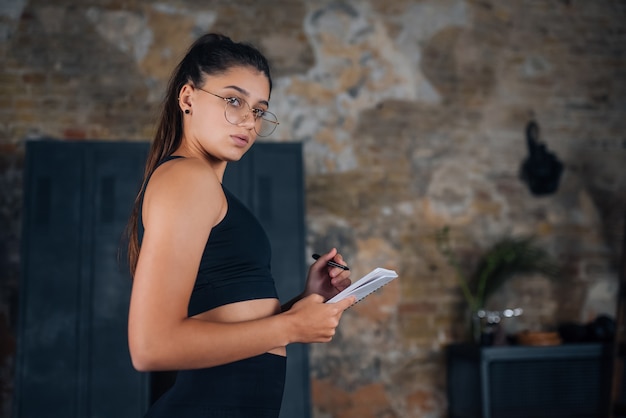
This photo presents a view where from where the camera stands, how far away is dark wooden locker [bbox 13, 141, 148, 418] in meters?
3.60

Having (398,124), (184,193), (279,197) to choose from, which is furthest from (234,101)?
(398,124)

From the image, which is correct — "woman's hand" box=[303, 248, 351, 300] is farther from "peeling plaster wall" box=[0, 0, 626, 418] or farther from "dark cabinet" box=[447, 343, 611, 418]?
"peeling plaster wall" box=[0, 0, 626, 418]

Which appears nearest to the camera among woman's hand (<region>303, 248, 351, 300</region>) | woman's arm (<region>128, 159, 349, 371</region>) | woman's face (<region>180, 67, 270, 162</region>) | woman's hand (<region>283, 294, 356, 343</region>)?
woman's arm (<region>128, 159, 349, 371</region>)

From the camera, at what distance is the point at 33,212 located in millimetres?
3785

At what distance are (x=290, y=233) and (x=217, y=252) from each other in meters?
2.78

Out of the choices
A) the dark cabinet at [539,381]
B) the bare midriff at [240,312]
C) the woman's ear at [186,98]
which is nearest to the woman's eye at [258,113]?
the woman's ear at [186,98]

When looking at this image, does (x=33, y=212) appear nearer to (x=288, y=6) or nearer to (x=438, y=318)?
(x=288, y=6)

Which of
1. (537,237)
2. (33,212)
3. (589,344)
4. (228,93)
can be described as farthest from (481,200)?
(228,93)

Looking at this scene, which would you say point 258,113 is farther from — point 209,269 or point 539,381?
point 539,381

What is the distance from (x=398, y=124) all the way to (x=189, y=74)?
342 centimetres

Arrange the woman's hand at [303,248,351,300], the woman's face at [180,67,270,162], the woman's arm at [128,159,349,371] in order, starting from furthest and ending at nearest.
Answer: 1. the woman's hand at [303,248,351,300]
2. the woman's face at [180,67,270,162]
3. the woman's arm at [128,159,349,371]

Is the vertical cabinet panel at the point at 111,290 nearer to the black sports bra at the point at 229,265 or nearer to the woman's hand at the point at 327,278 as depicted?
the woman's hand at the point at 327,278

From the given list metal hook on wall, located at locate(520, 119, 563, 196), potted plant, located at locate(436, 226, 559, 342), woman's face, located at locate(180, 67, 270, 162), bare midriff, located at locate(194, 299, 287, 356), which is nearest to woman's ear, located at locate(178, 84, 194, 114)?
woman's face, located at locate(180, 67, 270, 162)

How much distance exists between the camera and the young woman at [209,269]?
3.51ft
